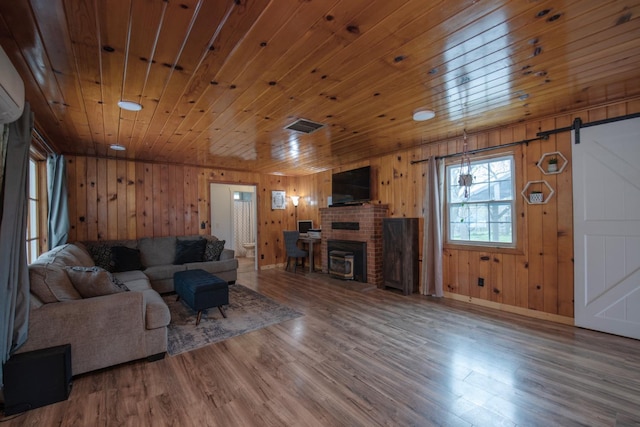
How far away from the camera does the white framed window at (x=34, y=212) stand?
353cm

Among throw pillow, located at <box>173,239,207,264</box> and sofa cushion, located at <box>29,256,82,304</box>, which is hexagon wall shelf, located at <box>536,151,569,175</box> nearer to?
sofa cushion, located at <box>29,256,82,304</box>

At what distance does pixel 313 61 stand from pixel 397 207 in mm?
3288

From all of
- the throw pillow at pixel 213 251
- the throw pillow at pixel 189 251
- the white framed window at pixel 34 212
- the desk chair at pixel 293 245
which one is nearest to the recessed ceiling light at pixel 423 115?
the desk chair at pixel 293 245

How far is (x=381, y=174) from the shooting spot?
16.5 feet

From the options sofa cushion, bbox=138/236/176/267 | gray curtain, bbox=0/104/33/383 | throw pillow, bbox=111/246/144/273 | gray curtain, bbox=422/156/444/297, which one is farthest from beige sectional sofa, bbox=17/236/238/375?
gray curtain, bbox=422/156/444/297

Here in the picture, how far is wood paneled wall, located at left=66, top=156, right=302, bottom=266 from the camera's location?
457cm

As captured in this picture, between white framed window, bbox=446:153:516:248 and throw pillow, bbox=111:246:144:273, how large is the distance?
15.7 feet

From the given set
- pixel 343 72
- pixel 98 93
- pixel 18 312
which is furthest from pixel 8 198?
pixel 343 72

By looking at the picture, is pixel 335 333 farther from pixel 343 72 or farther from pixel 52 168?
pixel 52 168

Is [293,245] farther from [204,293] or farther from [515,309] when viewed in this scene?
[515,309]

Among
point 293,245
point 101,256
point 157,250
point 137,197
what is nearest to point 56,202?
point 101,256

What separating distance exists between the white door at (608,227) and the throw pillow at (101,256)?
600cm

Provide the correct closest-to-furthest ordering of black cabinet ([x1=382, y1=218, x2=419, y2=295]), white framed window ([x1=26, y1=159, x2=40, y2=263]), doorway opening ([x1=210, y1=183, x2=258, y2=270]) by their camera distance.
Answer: white framed window ([x1=26, y1=159, x2=40, y2=263])
black cabinet ([x1=382, y1=218, x2=419, y2=295])
doorway opening ([x1=210, y1=183, x2=258, y2=270])

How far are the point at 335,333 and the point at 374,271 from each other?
2.11 metres
